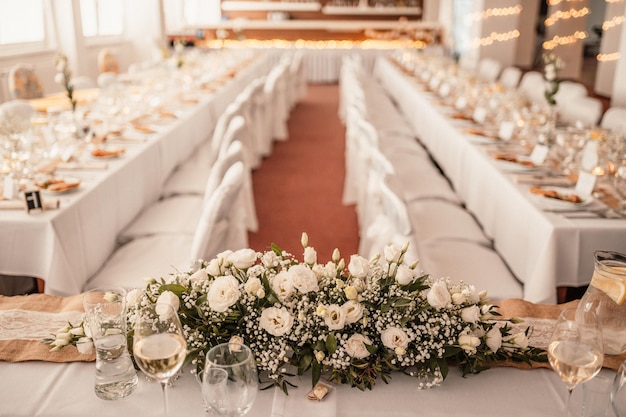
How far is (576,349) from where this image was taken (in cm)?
109

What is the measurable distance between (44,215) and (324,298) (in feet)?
5.06

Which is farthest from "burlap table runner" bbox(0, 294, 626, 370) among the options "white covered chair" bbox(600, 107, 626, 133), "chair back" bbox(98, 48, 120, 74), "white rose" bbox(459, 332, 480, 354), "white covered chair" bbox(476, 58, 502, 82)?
"chair back" bbox(98, 48, 120, 74)

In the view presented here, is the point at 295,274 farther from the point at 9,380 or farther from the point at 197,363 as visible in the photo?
the point at 9,380

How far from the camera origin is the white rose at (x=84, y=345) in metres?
1.29

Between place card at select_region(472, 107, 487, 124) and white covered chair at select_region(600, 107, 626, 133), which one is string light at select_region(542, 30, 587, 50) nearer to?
white covered chair at select_region(600, 107, 626, 133)

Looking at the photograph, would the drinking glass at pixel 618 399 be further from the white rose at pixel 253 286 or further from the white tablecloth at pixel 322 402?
the white rose at pixel 253 286

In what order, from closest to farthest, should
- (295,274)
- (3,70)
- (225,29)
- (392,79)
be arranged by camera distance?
(295,274)
(3,70)
(392,79)
(225,29)

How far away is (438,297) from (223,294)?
1.50 feet

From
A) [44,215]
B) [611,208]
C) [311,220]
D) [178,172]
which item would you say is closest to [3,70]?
[178,172]

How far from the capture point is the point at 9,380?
127 cm

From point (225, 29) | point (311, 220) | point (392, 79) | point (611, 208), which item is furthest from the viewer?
point (225, 29)

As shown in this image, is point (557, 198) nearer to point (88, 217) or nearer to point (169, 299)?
point (169, 299)

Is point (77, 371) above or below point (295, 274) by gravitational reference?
below

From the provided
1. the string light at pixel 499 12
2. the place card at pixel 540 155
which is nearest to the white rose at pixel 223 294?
the place card at pixel 540 155
